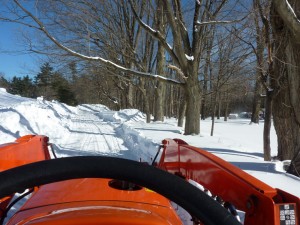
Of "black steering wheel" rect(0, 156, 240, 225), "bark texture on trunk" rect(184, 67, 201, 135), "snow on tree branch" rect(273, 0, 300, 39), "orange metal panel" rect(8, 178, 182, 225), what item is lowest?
"orange metal panel" rect(8, 178, 182, 225)

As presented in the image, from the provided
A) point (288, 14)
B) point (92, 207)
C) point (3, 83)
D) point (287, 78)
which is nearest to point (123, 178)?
point (92, 207)

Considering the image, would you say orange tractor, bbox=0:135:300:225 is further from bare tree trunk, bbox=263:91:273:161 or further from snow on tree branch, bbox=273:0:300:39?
bare tree trunk, bbox=263:91:273:161

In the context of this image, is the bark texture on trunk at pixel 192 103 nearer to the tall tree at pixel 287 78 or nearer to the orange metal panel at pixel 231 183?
the tall tree at pixel 287 78

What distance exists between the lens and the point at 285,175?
530 cm

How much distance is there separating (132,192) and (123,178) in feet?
2.94

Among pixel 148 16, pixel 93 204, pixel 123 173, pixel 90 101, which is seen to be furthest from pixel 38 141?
pixel 90 101

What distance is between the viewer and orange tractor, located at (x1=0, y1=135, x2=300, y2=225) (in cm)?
102

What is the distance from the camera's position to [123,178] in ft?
3.44

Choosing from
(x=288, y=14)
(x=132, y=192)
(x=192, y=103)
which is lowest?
(x=132, y=192)

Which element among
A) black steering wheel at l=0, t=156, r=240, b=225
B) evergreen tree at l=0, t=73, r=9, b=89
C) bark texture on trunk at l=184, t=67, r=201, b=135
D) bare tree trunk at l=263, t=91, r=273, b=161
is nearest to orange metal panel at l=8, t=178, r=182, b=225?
black steering wheel at l=0, t=156, r=240, b=225

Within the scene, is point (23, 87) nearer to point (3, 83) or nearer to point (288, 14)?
point (3, 83)

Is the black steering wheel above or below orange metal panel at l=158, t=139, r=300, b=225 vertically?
above

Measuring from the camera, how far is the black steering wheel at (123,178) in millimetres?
1013

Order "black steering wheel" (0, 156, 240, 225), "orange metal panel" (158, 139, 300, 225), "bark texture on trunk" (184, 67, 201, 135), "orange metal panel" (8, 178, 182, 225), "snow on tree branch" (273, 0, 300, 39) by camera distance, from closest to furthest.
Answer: "black steering wheel" (0, 156, 240, 225) < "orange metal panel" (8, 178, 182, 225) < "orange metal panel" (158, 139, 300, 225) < "snow on tree branch" (273, 0, 300, 39) < "bark texture on trunk" (184, 67, 201, 135)
